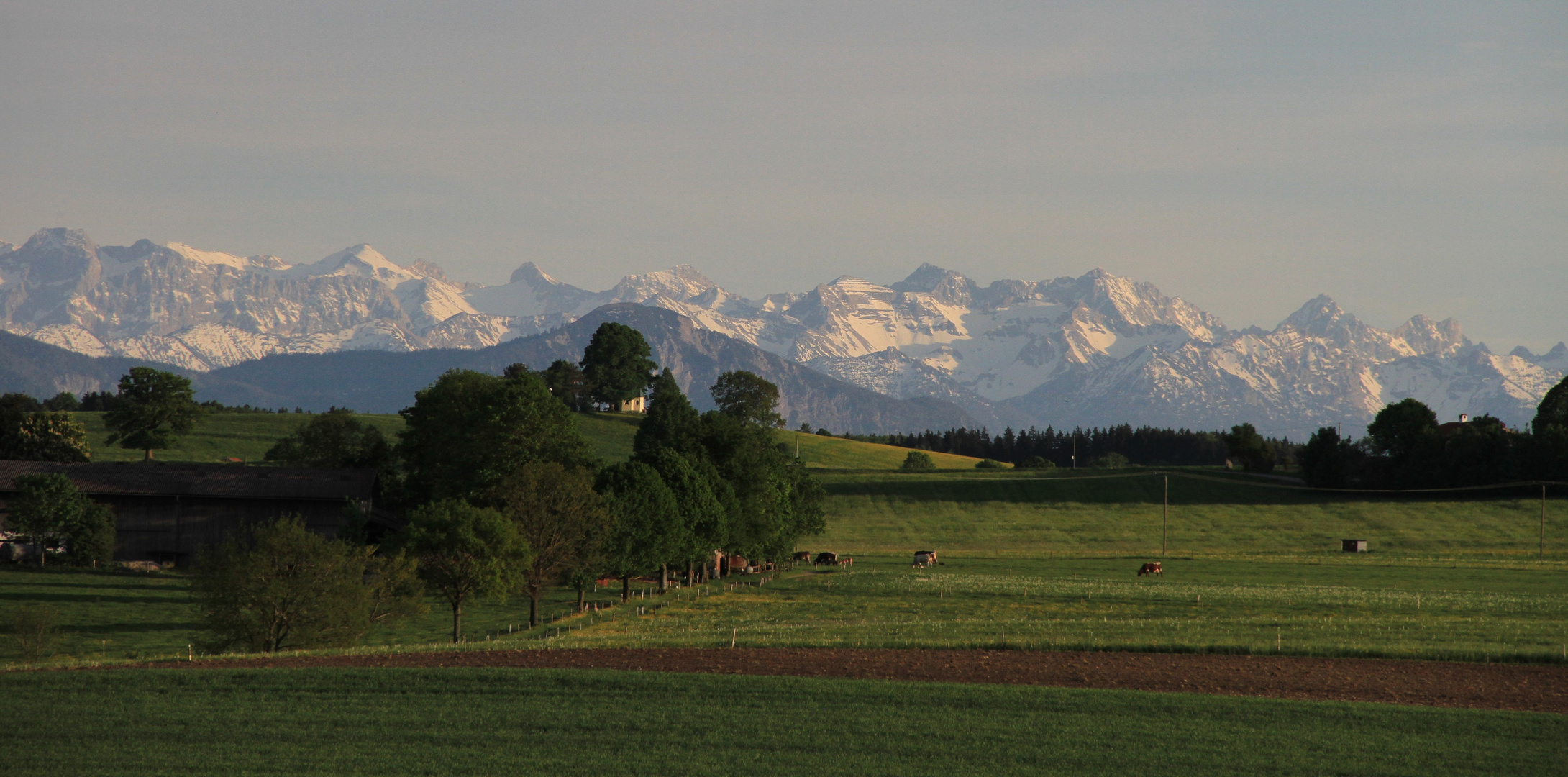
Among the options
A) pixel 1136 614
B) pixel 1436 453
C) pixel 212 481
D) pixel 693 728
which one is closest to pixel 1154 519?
pixel 1436 453

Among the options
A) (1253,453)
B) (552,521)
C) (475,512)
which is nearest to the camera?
(475,512)

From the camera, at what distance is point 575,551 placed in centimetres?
6034

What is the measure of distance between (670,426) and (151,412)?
4898cm

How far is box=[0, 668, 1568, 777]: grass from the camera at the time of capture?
1065 inches

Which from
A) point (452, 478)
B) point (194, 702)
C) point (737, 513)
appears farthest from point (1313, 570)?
point (194, 702)

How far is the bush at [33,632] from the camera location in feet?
153

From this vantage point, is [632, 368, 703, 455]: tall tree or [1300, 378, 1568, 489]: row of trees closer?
[632, 368, 703, 455]: tall tree

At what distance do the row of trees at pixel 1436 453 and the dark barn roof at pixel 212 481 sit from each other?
109925 mm

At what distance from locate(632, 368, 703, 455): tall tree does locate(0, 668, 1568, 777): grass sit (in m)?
46.5

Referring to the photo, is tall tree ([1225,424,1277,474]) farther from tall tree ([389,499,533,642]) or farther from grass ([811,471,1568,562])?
tall tree ([389,499,533,642])

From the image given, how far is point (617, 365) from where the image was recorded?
17662 cm

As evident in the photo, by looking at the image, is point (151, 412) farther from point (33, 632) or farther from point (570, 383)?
point (570, 383)

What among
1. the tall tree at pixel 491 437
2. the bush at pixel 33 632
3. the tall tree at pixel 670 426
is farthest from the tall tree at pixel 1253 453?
the bush at pixel 33 632

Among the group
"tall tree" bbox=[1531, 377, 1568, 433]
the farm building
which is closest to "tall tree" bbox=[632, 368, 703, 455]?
the farm building
